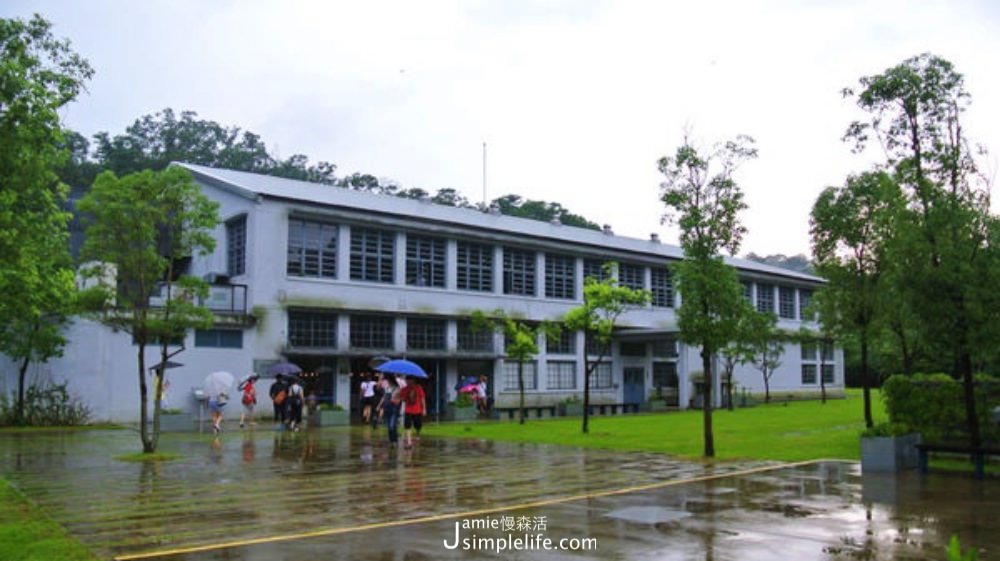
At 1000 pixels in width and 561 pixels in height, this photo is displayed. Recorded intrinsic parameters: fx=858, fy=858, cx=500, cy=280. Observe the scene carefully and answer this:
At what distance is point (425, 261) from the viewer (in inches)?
1415

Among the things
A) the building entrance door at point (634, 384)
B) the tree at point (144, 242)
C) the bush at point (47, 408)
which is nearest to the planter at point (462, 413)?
the bush at point (47, 408)

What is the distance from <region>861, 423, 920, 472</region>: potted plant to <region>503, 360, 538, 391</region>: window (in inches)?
949

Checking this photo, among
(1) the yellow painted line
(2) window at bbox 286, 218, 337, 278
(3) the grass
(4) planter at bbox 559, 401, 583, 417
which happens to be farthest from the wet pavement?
(4) planter at bbox 559, 401, 583, 417

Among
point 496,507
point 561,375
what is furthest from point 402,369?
point 561,375

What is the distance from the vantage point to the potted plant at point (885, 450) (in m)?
14.4

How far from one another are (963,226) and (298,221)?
2370 cm

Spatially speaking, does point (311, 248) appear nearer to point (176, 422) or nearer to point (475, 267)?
point (475, 267)

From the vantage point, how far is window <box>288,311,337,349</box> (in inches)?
1258

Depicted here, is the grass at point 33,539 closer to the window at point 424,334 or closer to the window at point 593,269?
the window at point 424,334

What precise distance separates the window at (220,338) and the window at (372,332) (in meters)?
4.49

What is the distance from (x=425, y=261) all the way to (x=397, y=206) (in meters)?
3.26

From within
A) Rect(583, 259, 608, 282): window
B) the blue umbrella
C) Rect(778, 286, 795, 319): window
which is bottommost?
the blue umbrella

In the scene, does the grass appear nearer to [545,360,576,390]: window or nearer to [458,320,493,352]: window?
[458,320,493,352]: window

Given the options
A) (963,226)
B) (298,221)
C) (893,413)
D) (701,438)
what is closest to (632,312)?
(298,221)
